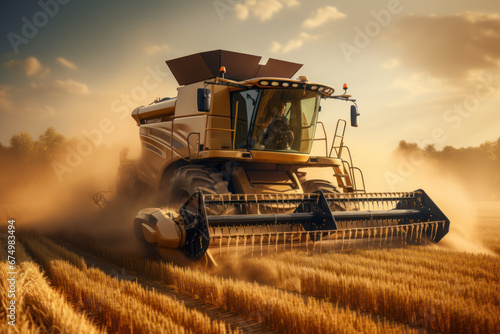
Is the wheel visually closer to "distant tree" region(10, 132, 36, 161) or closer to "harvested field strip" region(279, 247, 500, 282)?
"harvested field strip" region(279, 247, 500, 282)

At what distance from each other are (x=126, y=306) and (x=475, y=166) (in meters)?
42.7

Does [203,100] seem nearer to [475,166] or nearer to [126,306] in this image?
[126,306]

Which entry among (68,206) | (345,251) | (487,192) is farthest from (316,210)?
(487,192)

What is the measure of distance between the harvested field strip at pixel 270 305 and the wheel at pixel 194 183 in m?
1.16

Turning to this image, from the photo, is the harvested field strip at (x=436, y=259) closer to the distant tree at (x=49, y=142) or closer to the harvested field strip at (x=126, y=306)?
the harvested field strip at (x=126, y=306)

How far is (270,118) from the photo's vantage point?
6.10 metres

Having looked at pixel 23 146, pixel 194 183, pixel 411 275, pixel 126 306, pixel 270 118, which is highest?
pixel 23 146

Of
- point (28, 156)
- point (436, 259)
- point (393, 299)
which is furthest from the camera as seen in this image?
point (28, 156)

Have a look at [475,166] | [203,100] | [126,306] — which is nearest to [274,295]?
[126,306]

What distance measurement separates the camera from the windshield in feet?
19.7

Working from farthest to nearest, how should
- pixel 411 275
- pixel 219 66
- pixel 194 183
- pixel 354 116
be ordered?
pixel 354 116
pixel 219 66
pixel 194 183
pixel 411 275

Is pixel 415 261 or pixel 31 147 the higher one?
pixel 31 147

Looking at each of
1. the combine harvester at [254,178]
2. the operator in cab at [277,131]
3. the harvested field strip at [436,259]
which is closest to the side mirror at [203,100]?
A: the combine harvester at [254,178]

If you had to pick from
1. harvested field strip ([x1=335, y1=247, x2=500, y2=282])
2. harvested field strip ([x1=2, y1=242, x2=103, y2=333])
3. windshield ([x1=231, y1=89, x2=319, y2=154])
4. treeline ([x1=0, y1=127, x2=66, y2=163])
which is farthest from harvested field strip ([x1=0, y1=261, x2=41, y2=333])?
treeline ([x1=0, y1=127, x2=66, y2=163])
